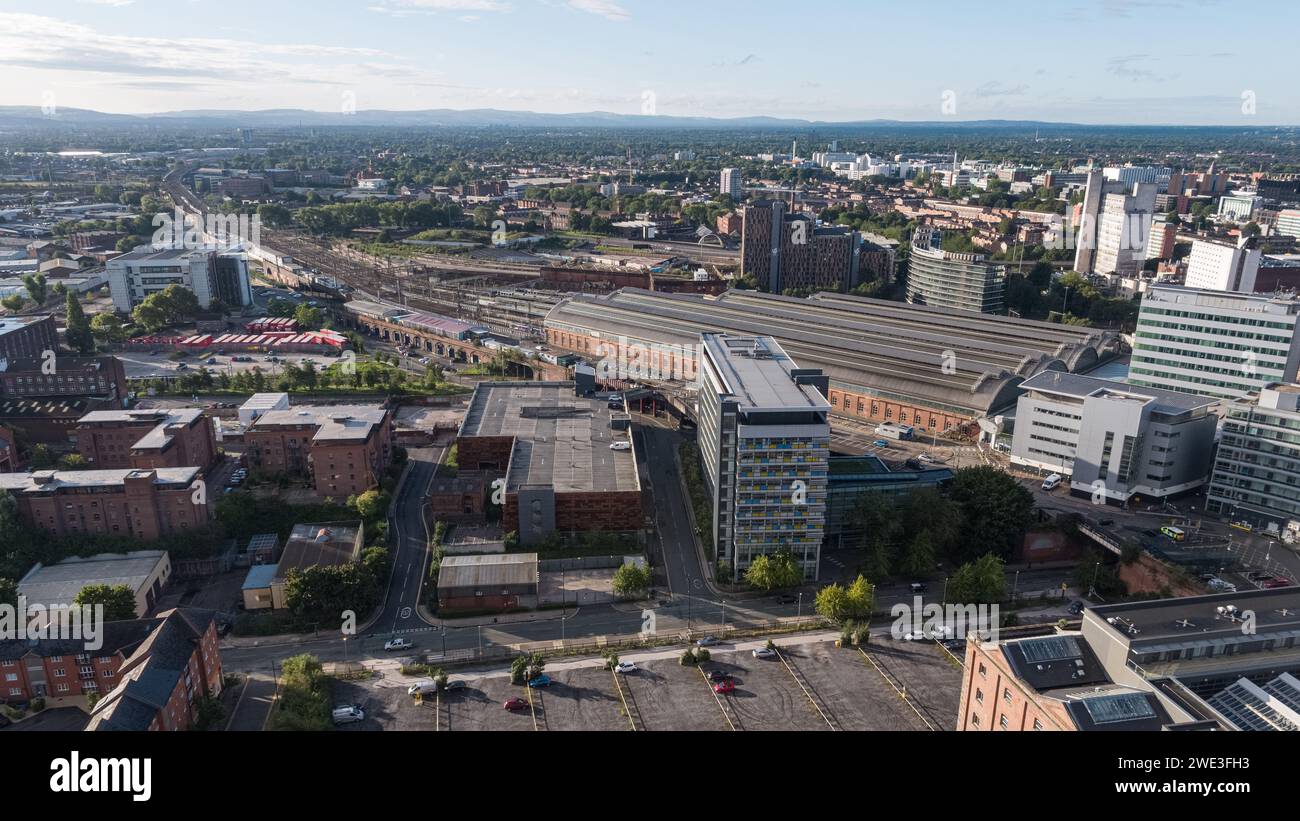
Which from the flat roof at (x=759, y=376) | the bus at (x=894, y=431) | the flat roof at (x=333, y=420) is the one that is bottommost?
the bus at (x=894, y=431)

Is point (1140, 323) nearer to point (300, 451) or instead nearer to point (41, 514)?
point (300, 451)

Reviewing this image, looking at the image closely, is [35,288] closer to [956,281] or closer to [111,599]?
[111,599]

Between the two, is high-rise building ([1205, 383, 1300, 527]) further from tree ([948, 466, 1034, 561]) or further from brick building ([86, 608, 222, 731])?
brick building ([86, 608, 222, 731])

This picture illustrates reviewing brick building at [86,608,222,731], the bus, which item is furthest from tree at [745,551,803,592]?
brick building at [86,608,222,731]

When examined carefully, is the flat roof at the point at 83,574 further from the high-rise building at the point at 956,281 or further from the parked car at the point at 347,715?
the high-rise building at the point at 956,281

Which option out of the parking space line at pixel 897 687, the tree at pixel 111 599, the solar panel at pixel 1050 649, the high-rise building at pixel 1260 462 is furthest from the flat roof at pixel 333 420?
the high-rise building at pixel 1260 462
